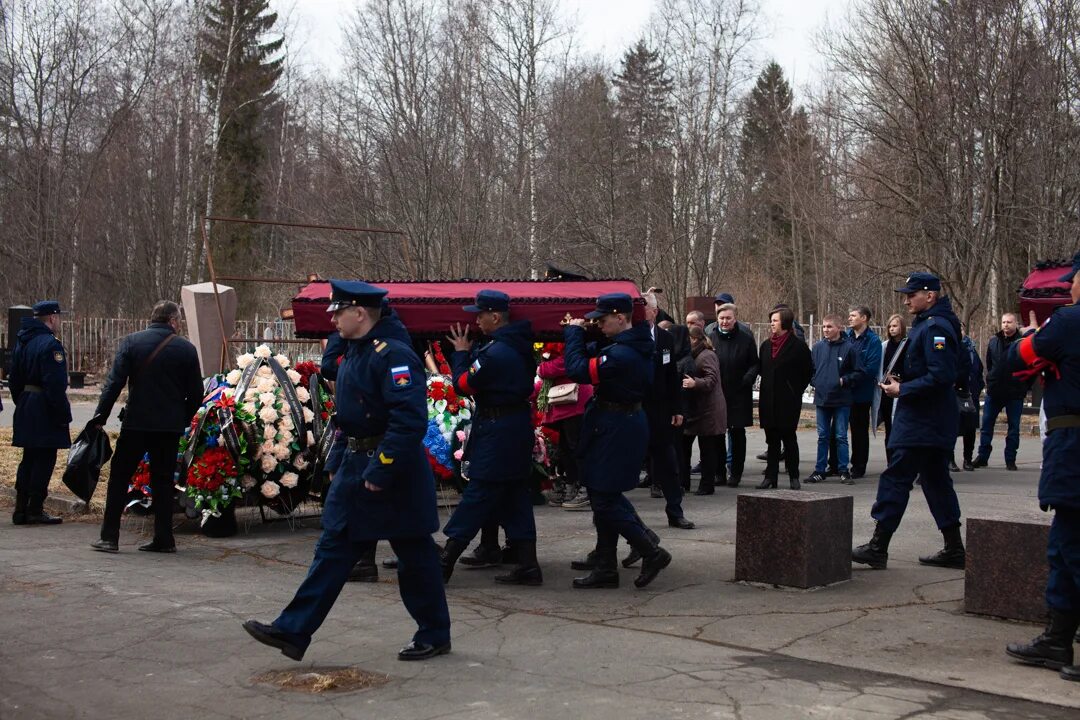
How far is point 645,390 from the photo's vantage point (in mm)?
8297

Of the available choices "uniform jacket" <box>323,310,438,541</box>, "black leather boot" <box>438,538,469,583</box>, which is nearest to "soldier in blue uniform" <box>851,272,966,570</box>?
"black leather boot" <box>438,538,469,583</box>

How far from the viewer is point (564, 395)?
11609 mm

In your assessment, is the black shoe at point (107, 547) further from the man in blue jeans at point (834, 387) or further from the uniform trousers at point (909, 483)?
the man in blue jeans at point (834, 387)

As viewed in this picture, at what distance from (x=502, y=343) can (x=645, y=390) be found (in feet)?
3.38

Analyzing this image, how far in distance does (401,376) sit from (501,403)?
6.41 feet

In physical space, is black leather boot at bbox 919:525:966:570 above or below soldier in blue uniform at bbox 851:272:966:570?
below

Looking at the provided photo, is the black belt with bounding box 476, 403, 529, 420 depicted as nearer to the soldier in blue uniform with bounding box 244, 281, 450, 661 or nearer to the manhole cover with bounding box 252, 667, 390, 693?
the soldier in blue uniform with bounding box 244, 281, 450, 661

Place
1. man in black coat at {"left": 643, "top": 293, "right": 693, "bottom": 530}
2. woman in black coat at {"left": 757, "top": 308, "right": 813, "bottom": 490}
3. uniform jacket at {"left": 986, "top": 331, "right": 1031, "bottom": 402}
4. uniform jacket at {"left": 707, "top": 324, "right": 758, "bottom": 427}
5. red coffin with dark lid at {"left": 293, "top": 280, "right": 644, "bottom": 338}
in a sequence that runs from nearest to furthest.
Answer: red coffin with dark lid at {"left": 293, "top": 280, "right": 644, "bottom": 338}, man in black coat at {"left": 643, "top": 293, "right": 693, "bottom": 530}, woman in black coat at {"left": 757, "top": 308, "right": 813, "bottom": 490}, uniform jacket at {"left": 707, "top": 324, "right": 758, "bottom": 427}, uniform jacket at {"left": 986, "top": 331, "right": 1031, "bottom": 402}

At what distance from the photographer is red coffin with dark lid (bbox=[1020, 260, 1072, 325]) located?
7.66 m

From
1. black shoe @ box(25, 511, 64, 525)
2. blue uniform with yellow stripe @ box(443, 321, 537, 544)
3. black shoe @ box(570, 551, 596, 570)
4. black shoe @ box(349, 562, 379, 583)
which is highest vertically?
blue uniform with yellow stripe @ box(443, 321, 537, 544)

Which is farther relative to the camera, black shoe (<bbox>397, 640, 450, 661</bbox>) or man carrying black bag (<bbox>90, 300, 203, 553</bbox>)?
man carrying black bag (<bbox>90, 300, 203, 553</bbox>)

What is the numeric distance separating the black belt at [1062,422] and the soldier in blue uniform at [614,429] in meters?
2.66

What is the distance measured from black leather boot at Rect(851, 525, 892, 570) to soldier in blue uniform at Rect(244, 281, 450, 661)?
3462 millimetres

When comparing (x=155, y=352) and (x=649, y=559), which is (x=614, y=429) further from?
(x=155, y=352)
